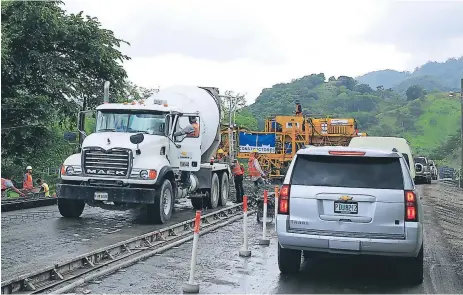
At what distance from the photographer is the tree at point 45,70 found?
25359 mm

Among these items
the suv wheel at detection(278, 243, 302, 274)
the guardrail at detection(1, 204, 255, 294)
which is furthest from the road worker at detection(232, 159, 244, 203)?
the suv wheel at detection(278, 243, 302, 274)

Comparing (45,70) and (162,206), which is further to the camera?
(45,70)

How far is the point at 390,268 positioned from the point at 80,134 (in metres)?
9.25

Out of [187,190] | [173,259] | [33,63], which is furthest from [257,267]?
[33,63]

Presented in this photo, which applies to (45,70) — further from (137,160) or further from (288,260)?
(288,260)

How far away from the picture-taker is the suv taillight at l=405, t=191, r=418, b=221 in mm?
8344

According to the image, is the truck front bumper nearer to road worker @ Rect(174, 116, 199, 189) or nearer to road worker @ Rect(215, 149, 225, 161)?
road worker @ Rect(174, 116, 199, 189)

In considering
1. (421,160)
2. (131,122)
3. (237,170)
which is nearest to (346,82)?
(421,160)

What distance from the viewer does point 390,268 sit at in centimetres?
1023

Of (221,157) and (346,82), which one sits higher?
(346,82)

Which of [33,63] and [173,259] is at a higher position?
[33,63]

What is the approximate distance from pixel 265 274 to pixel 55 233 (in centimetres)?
530

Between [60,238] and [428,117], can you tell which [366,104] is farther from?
[60,238]

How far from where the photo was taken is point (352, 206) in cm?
848
